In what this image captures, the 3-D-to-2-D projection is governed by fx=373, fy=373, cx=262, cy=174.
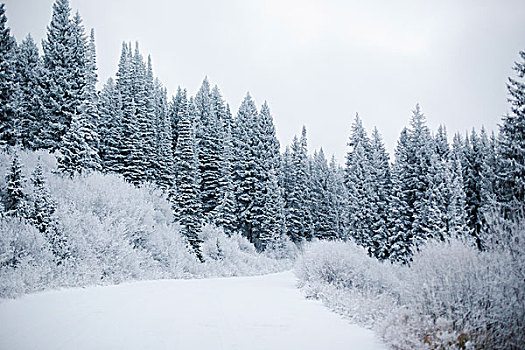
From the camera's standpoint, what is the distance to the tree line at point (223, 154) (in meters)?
24.6

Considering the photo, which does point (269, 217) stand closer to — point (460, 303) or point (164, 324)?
point (164, 324)

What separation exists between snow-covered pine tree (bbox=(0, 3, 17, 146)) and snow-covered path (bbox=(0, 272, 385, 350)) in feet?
57.2

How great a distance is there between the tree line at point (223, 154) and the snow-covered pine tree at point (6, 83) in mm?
66

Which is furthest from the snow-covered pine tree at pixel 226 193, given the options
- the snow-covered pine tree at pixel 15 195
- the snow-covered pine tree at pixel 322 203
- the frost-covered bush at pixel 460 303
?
the frost-covered bush at pixel 460 303

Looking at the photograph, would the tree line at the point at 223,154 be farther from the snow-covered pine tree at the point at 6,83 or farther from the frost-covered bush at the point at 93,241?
the frost-covered bush at the point at 93,241

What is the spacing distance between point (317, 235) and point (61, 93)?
4103 centimetres

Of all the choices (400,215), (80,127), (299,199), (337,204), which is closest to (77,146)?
(80,127)

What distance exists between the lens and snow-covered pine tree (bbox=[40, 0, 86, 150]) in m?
25.3

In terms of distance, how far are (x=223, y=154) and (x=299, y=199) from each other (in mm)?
16012

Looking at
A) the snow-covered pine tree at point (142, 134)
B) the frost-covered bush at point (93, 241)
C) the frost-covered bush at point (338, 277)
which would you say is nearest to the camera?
the frost-covered bush at point (93, 241)

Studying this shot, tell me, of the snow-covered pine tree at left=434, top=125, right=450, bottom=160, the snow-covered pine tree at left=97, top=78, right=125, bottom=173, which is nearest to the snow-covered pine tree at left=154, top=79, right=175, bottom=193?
the snow-covered pine tree at left=97, top=78, right=125, bottom=173

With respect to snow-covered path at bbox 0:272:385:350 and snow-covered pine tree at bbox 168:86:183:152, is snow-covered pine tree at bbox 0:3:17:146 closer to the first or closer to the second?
snow-covered path at bbox 0:272:385:350

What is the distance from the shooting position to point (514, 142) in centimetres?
2289

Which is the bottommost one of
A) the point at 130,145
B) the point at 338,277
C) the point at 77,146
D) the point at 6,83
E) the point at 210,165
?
the point at 338,277
